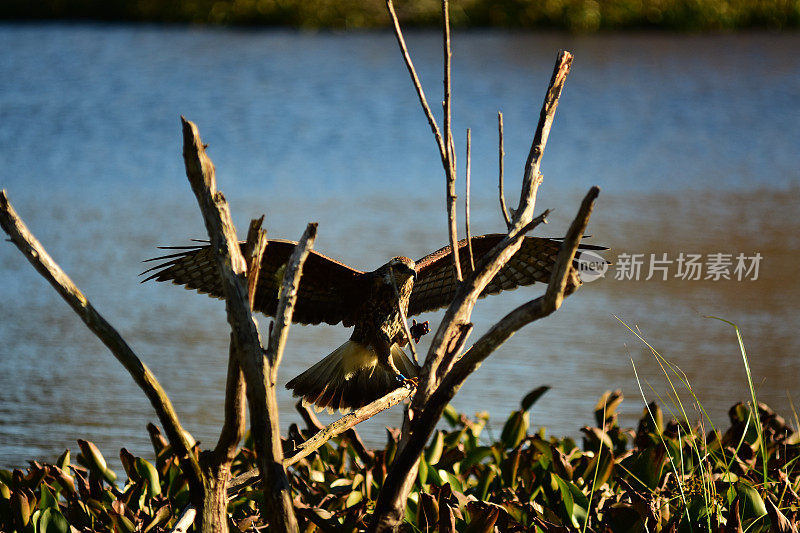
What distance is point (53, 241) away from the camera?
17.3 ft

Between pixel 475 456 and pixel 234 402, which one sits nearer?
pixel 234 402

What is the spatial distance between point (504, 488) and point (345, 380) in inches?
17.7

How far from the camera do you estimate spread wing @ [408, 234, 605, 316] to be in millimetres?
2074

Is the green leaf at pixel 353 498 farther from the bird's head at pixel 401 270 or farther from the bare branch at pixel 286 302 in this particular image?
the bare branch at pixel 286 302

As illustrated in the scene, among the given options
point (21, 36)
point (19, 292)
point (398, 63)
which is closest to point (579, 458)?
point (19, 292)

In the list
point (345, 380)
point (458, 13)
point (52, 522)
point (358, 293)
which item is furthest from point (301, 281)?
point (458, 13)

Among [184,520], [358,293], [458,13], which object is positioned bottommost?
[184,520]

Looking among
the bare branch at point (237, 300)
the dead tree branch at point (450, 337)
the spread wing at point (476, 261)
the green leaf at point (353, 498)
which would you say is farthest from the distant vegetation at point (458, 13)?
the bare branch at point (237, 300)

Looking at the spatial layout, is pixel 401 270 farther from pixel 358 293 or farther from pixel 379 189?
pixel 379 189

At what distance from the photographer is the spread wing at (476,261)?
2074 mm

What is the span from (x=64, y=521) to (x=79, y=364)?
2142 mm

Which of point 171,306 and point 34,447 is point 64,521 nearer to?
point 34,447

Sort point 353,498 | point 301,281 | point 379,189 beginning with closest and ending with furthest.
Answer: point 353,498, point 301,281, point 379,189

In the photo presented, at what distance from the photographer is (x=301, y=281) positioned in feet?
7.31
